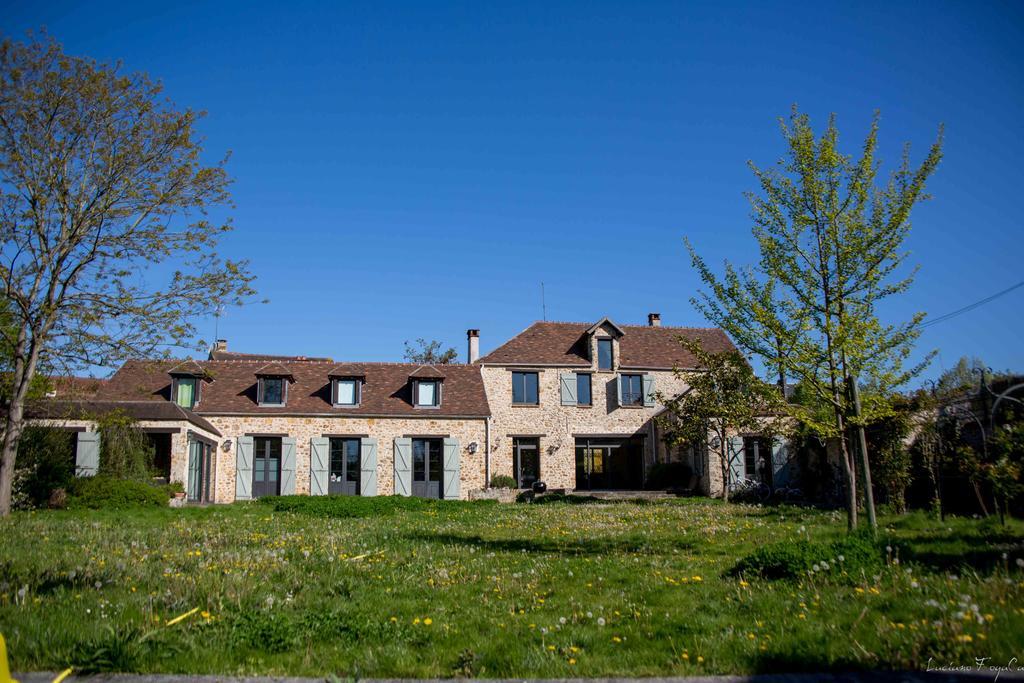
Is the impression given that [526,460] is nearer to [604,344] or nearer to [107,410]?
[604,344]

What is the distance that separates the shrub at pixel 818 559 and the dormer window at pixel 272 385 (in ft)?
84.1

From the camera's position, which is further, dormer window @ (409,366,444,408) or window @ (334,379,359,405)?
dormer window @ (409,366,444,408)

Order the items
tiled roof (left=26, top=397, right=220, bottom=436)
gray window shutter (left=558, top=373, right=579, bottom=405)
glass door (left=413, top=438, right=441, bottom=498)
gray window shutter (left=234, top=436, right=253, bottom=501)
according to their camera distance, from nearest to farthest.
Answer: tiled roof (left=26, top=397, right=220, bottom=436)
gray window shutter (left=234, top=436, right=253, bottom=501)
glass door (left=413, top=438, right=441, bottom=498)
gray window shutter (left=558, top=373, right=579, bottom=405)

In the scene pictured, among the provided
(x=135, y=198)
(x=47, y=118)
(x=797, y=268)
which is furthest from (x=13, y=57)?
(x=797, y=268)

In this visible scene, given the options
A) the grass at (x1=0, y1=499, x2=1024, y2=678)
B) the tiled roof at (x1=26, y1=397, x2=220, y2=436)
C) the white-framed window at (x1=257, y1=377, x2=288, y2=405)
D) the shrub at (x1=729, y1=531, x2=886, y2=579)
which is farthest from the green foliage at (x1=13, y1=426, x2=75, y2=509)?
the shrub at (x1=729, y1=531, x2=886, y2=579)

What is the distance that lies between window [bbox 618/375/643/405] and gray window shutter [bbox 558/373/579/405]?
230 cm

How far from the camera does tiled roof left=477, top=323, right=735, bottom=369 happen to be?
1330 inches

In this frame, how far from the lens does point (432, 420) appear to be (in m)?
31.0

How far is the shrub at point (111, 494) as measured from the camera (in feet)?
61.9

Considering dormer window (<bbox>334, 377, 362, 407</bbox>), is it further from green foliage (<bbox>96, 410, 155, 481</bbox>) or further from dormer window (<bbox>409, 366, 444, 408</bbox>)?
green foliage (<bbox>96, 410, 155, 481</bbox>)

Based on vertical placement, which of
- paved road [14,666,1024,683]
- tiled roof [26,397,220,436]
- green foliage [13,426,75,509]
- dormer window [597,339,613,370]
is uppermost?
dormer window [597,339,613,370]

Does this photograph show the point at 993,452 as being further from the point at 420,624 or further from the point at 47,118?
the point at 47,118

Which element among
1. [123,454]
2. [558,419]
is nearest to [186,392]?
Result: [123,454]

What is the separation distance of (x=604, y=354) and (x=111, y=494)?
2180cm
